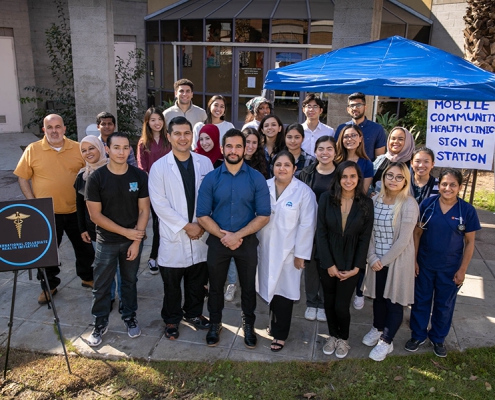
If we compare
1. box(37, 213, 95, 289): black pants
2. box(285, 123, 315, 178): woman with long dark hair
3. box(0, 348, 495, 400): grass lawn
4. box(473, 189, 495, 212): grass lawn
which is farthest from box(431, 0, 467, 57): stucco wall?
box(37, 213, 95, 289): black pants

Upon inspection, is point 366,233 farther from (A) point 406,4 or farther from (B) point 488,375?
(A) point 406,4

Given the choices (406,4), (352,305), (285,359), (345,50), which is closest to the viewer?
(285,359)

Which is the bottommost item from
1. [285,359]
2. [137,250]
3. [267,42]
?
[285,359]

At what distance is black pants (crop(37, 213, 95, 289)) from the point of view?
196 inches

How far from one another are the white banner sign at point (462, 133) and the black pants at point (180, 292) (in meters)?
2.88

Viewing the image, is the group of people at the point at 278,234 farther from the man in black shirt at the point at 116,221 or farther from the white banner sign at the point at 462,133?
the white banner sign at the point at 462,133

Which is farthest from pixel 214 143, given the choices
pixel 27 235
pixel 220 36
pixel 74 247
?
pixel 220 36

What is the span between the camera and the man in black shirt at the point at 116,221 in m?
3.99

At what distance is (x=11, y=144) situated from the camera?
1273 centimetres

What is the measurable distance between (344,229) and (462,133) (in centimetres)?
212

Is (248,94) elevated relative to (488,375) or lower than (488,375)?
elevated

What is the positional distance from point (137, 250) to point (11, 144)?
10.4m

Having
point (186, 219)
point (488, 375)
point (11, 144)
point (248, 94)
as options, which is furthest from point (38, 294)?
point (248, 94)

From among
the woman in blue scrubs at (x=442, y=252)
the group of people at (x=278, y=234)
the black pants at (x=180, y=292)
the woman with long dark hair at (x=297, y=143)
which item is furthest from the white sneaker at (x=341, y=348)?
the woman with long dark hair at (x=297, y=143)
